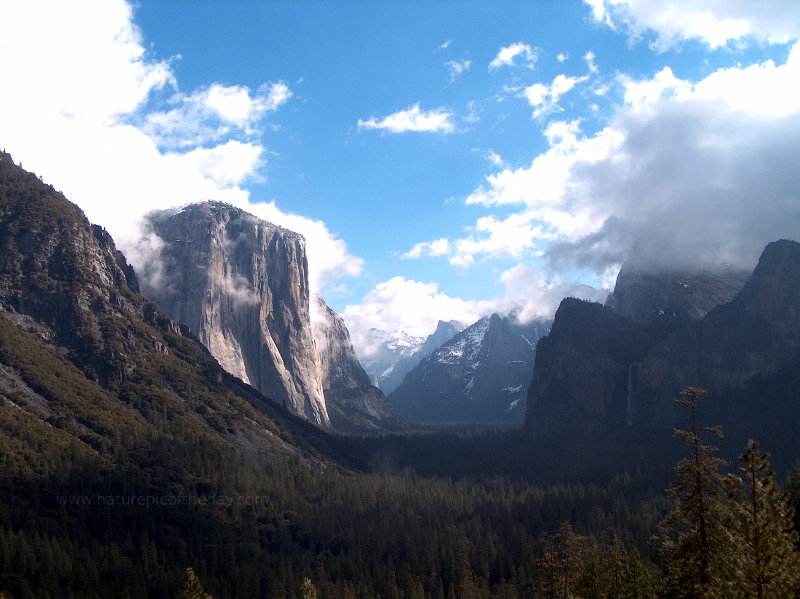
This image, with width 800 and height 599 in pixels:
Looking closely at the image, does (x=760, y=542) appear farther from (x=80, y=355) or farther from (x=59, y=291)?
(x=59, y=291)

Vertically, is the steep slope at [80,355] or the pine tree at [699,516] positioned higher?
the steep slope at [80,355]

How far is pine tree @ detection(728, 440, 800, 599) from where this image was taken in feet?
80.2

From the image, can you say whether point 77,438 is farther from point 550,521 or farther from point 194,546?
point 550,521

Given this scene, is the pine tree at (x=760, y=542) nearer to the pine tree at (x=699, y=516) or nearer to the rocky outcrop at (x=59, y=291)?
the pine tree at (x=699, y=516)

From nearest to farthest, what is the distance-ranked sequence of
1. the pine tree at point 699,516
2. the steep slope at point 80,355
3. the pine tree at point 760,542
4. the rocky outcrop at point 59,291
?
the pine tree at point 760,542 → the pine tree at point 699,516 → the steep slope at point 80,355 → the rocky outcrop at point 59,291

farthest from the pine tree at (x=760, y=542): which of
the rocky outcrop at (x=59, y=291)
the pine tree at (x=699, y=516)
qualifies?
the rocky outcrop at (x=59, y=291)

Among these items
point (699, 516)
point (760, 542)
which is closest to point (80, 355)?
point (699, 516)

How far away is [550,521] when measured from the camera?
462 feet

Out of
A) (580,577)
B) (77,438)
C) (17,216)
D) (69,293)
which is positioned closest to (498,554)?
(580,577)

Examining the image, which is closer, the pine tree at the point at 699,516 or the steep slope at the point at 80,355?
the pine tree at the point at 699,516

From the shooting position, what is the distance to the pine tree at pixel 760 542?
80.2 feet

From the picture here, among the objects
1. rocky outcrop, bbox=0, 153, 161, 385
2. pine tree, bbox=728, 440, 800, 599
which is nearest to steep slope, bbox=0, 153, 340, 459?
rocky outcrop, bbox=0, 153, 161, 385

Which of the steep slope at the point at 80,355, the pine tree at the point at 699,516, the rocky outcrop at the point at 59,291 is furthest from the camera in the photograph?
the rocky outcrop at the point at 59,291

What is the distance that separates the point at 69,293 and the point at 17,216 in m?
34.7
